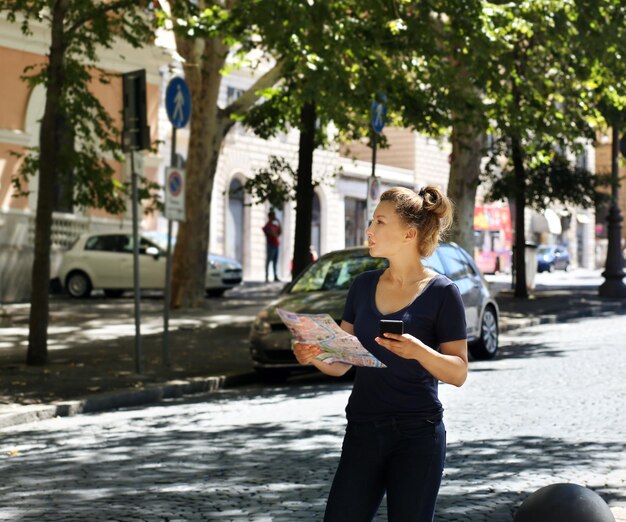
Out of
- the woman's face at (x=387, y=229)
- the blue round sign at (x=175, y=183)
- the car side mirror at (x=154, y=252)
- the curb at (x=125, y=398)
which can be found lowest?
the curb at (x=125, y=398)

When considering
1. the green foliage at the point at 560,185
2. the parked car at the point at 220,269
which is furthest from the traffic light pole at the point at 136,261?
the green foliage at the point at 560,185

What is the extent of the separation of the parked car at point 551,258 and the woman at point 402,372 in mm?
58994

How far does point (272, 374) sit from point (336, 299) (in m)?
1.12

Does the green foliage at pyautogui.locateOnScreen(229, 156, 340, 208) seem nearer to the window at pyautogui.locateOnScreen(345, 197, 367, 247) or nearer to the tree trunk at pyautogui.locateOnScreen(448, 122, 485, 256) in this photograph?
the tree trunk at pyautogui.locateOnScreen(448, 122, 485, 256)

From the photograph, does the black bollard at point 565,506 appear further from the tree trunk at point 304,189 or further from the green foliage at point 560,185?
the green foliage at point 560,185

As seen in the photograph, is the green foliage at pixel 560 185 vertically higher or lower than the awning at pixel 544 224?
lower

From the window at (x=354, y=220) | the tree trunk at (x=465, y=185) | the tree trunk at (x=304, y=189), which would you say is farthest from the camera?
the window at (x=354, y=220)

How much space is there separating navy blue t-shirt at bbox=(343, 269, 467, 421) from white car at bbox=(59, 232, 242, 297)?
85.5 feet

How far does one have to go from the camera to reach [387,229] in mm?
4508

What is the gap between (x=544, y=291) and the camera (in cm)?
3841

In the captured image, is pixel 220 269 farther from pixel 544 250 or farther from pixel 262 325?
pixel 544 250

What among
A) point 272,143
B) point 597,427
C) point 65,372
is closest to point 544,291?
point 272,143

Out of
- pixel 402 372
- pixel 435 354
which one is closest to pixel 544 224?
pixel 402 372

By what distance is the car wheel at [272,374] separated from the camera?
50.6ft
